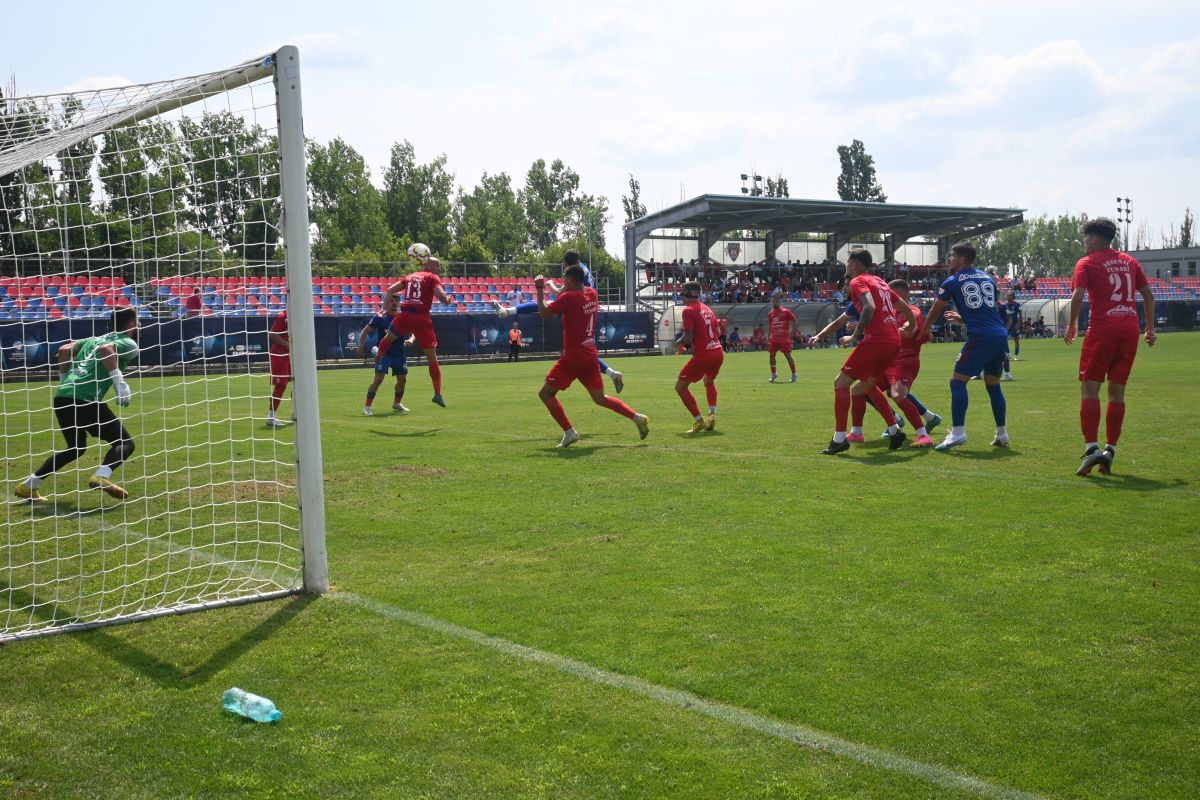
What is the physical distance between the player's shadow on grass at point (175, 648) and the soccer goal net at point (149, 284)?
0.32 ft

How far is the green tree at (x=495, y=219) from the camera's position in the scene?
10306cm

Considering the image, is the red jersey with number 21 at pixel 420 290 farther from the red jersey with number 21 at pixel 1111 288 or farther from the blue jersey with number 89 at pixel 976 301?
the red jersey with number 21 at pixel 1111 288

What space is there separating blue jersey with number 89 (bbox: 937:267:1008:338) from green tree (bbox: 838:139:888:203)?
101 metres

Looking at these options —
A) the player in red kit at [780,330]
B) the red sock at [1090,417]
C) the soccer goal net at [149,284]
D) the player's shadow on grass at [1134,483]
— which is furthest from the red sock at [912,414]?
the player in red kit at [780,330]

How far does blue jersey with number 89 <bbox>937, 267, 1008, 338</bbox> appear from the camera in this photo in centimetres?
1088

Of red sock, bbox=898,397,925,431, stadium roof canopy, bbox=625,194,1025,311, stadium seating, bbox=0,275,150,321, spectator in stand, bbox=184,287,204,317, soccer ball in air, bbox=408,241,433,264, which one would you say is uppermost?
stadium roof canopy, bbox=625,194,1025,311

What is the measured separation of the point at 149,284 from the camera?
8898 millimetres

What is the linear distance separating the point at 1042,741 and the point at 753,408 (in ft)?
42.5

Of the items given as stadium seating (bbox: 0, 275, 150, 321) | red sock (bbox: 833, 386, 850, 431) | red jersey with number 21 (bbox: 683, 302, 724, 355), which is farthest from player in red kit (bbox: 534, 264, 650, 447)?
stadium seating (bbox: 0, 275, 150, 321)

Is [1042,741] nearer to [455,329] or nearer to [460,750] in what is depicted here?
[460,750]

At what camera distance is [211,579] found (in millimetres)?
6000

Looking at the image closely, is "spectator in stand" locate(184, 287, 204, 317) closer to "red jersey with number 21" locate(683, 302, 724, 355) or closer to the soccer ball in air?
"red jersey with number 21" locate(683, 302, 724, 355)

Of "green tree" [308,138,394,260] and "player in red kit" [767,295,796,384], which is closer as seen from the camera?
"player in red kit" [767,295,796,384]

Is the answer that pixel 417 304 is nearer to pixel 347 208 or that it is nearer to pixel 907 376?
pixel 907 376
